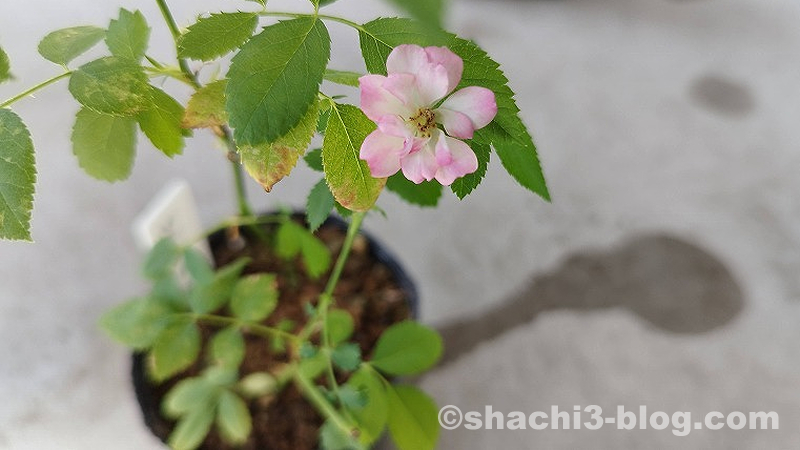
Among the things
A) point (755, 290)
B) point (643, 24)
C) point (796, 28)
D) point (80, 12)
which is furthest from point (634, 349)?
point (80, 12)

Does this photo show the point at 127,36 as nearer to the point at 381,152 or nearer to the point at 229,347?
the point at 381,152

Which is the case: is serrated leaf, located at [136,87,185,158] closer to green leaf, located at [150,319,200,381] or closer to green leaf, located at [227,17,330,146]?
green leaf, located at [227,17,330,146]

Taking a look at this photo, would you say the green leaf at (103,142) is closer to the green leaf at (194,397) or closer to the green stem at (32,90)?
the green stem at (32,90)

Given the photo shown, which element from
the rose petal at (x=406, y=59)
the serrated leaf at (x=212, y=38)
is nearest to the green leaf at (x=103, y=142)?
the serrated leaf at (x=212, y=38)

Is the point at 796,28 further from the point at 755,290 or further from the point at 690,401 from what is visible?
the point at 690,401

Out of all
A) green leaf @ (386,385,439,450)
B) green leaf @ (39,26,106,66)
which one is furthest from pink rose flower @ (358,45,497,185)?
green leaf @ (386,385,439,450)

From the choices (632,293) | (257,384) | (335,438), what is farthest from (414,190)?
(632,293)
